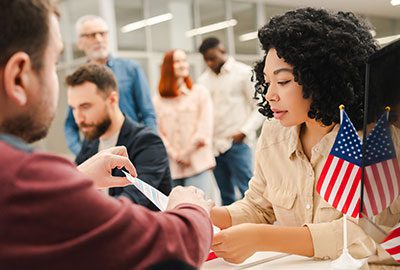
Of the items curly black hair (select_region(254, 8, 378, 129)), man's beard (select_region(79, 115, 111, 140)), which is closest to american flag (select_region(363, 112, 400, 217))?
curly black hair (select_region(254, 8, 378, 129))

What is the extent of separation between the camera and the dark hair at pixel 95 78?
2.36 m

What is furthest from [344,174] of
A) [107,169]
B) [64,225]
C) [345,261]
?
[64,225]

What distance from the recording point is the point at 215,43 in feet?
12.8

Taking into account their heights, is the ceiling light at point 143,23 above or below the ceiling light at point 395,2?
above

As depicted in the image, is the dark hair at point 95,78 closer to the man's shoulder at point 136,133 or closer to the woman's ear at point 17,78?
the man's shoulder at point 136,133

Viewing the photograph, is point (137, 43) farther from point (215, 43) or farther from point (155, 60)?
point (215, 43)

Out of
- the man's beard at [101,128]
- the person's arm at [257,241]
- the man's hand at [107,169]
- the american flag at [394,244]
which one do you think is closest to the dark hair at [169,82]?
the man's beard at [101,128]

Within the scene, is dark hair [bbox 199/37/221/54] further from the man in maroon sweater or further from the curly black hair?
the man in maroon sweater

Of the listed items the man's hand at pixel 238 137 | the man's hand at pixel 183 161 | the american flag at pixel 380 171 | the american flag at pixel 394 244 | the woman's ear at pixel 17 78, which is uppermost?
the woman's ear at pixel 17 78

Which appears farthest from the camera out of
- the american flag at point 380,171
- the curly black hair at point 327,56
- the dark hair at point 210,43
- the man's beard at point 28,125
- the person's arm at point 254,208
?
the dark hair at point 210,43

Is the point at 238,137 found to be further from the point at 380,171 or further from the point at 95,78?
the point at 380,171

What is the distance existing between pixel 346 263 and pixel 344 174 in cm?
22

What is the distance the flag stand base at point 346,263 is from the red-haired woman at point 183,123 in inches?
92.5

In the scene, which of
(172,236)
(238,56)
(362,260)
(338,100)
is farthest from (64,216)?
(238,56)
